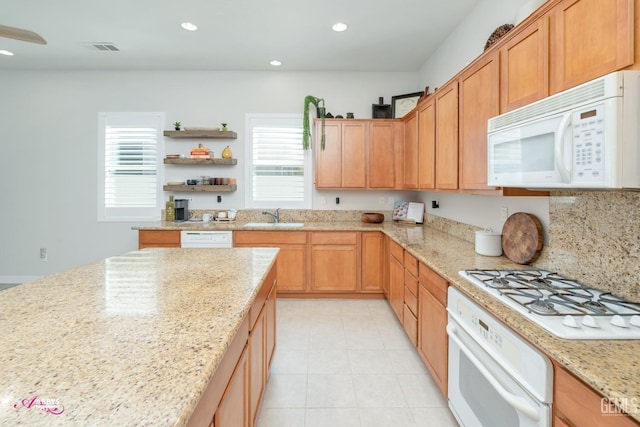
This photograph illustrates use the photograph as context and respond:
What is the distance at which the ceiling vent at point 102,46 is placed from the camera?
11.5ft

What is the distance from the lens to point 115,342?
902 mm

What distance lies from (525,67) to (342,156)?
250 centimetres

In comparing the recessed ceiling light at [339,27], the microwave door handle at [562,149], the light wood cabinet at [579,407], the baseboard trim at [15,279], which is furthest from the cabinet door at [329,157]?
the baseboard trim at [15,279]

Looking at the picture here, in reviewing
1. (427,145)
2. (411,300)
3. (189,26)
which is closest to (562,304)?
(411,300)

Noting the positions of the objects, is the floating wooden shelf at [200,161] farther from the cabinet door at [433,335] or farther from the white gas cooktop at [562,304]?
the white gas cooktop at [562,304]

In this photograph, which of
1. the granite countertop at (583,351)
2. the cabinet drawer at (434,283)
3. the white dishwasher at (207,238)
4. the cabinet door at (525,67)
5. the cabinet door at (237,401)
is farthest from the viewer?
the white dishwasher at (207,238)

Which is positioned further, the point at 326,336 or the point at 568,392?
the point at 326,336

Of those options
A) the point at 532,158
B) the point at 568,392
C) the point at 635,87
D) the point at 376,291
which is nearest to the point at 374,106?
the point at 376,291

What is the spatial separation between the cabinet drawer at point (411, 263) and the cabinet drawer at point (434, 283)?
0.43 ft

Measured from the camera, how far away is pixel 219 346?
0.90 m

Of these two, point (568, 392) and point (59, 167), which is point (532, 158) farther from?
point (59, 167)

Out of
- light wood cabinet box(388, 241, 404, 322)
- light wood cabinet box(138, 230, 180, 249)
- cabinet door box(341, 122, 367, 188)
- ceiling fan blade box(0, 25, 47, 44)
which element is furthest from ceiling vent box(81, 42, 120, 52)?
light wood cabinet box(388, 241, 404, 322)

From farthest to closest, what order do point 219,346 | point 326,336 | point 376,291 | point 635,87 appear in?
1. point 376,291
2. point 326,336
3. point 635,87
4. point 219,346

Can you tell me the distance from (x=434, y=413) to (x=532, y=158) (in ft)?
5.27
